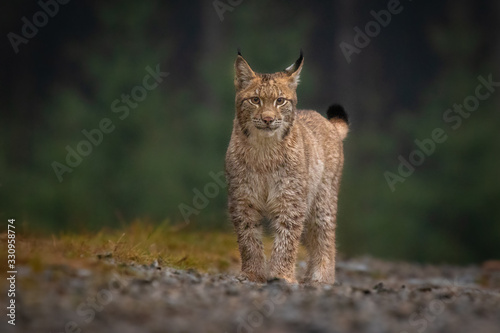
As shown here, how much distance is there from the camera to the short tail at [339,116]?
6867mm

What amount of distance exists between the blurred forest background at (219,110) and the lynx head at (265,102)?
3455 millimetres

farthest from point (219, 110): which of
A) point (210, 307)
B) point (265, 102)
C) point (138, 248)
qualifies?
point (210, 307)

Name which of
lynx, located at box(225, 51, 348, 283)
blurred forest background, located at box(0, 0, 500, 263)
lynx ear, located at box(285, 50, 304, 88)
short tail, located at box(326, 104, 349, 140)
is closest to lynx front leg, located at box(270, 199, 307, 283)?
lynx, located at box(225, 51, 348, 283)

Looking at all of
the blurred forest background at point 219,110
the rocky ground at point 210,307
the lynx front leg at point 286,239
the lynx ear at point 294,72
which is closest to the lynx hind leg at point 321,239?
the lynx front leg at point 286,239

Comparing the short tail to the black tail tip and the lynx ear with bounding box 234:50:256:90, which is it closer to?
the black tail tip

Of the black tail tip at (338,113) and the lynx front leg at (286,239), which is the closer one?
the lynx front leg at (286,239)

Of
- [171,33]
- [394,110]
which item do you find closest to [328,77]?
[394,110]

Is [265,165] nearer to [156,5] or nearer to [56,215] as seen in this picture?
[56,215]

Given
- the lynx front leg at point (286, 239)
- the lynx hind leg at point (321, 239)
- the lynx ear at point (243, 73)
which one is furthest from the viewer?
the lynx hind leg at point (321, 239)

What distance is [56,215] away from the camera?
34.2 feet

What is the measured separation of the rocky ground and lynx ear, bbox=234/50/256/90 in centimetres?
178

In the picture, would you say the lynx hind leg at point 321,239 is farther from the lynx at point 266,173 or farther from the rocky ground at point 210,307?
the rocky ground at point 210,307

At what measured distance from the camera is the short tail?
22.5 feet

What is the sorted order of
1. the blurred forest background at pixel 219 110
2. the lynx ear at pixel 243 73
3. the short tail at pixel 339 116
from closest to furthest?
the lynx ear at pixel 243 73, the short tail at pixel 339 116, the blurred forest background at pixel 219 110
